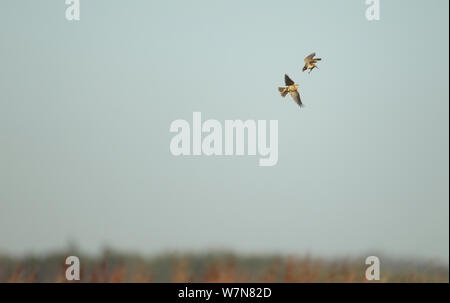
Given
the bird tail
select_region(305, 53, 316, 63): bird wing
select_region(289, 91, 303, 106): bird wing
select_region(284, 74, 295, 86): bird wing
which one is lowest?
select_region(289, 91, 303, 106): bird wing

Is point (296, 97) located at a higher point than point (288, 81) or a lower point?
lower

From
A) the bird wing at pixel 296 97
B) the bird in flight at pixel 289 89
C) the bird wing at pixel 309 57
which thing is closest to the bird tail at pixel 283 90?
the bird in flight at pixel 289 89

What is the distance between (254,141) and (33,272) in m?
4.73

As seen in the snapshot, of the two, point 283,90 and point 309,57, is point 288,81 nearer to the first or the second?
point 283,90

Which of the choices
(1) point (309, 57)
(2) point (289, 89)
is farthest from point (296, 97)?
(1) point (309, 57)

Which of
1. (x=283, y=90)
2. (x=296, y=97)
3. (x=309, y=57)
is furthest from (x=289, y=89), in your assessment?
(x=309, y=57)

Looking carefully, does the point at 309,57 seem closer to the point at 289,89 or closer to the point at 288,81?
the point at 288,81

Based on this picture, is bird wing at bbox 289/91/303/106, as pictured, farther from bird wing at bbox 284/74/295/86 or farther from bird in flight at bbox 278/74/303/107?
bird wing at bbox 284/74/295/86

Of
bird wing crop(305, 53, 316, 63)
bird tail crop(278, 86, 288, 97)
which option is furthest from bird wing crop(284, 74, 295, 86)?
bird wing crop(305, 53, 316, 63)

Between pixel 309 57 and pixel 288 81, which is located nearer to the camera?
pixel 309 57

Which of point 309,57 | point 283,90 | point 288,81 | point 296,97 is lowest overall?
point 296,97

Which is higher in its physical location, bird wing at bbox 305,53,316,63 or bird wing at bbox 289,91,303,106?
bird wing at bbox 305,53,316,63
